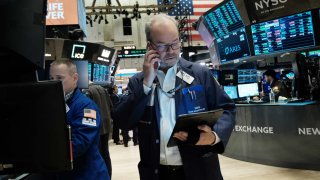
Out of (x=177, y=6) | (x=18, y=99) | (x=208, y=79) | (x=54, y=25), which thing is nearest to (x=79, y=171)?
(x=208, y=79)

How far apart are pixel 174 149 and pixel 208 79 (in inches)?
15.8

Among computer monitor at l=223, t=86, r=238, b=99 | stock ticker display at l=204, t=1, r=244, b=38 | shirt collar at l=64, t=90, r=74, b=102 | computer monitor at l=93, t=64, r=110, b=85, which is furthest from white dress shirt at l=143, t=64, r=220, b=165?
computer monitor at l=223, t=86, r=238, b=99

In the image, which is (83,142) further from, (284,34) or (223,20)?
(223,20)

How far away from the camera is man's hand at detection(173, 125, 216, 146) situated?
63.3 inches

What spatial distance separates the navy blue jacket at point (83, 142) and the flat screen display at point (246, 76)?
8020mm

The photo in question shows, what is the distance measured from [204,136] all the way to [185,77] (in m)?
0.36

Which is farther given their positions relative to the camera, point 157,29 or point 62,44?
point 62,44

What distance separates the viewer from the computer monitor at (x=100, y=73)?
8846mm

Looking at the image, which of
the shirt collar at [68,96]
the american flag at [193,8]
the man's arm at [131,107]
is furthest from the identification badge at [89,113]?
the american flag at [193,8]

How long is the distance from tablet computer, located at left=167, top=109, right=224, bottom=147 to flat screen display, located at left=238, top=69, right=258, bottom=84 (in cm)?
858

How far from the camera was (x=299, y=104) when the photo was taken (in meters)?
5.72

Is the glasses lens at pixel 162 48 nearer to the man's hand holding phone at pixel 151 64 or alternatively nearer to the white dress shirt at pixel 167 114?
the man's hand holding phone at pixel 151 64

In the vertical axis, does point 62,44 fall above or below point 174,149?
above

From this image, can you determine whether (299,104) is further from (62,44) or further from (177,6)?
(177,6)
